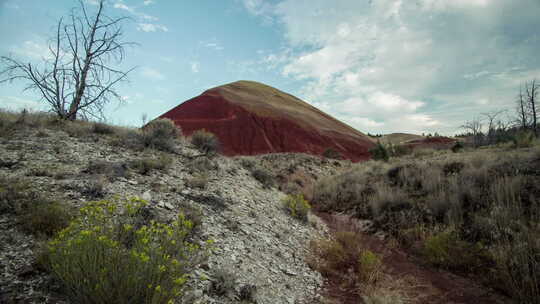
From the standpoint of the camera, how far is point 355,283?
399 cm

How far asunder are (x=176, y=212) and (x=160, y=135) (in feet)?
17.3

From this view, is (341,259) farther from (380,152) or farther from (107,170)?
(380,152)

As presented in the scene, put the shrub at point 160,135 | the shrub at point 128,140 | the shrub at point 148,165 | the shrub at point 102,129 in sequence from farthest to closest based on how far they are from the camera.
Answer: the shrub at point 102,129
the shrub at point 160,135
the shrub at point 128,140
the shrub at point 148,165

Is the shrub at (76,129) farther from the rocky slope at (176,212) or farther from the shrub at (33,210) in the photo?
the shrub at (33,210)

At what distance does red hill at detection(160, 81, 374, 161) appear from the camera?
30984 mm

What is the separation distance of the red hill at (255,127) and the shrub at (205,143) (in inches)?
728

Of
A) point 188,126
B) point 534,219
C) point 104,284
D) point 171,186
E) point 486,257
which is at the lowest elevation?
point 486,257

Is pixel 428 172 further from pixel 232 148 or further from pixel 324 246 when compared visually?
pixel 232 148

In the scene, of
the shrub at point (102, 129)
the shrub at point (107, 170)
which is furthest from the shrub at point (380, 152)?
the shrub at point (107, 170)

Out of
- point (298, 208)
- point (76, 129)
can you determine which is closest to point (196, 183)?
point (298, 208)

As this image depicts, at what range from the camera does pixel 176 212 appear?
4.21 m

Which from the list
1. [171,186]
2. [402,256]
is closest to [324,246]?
[402,256]

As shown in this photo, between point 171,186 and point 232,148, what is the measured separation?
24.8 metres

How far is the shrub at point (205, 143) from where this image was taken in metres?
9.70
